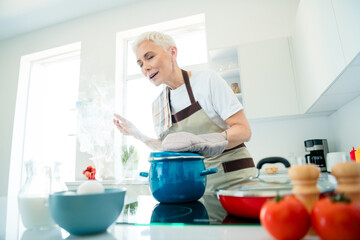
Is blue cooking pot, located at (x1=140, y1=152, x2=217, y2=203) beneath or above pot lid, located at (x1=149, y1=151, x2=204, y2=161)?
beneath

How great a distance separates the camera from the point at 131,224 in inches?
18.8

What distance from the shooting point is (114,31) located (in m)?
3.49

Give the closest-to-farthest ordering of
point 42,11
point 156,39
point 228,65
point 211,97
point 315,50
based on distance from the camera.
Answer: point 211,97
point 156,39
point 315,50
point 228,65
point 42,11

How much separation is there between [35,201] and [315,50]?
186 centimetres

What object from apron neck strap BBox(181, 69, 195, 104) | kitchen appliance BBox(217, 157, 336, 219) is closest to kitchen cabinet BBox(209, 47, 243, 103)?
apron neck strap BBox(181, 69, 195, 104)

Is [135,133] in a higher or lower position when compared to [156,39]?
Result: lower

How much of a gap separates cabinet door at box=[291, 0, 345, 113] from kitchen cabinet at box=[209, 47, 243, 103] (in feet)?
1.84

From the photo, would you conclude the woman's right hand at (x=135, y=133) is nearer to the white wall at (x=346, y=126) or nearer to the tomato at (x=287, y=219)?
the tomato at (x=287, y=219)

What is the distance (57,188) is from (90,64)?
10.7ft

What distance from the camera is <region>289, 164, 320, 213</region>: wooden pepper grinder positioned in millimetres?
336

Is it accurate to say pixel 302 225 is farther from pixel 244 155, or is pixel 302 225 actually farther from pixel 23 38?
pixel 23 38

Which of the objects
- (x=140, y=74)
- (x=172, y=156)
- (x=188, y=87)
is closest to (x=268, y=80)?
(x=188, y=87)

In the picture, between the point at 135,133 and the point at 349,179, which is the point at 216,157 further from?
the point at 349,179

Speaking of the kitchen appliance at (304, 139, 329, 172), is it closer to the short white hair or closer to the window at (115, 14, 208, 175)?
the window at (115, 14, 208, 175)
